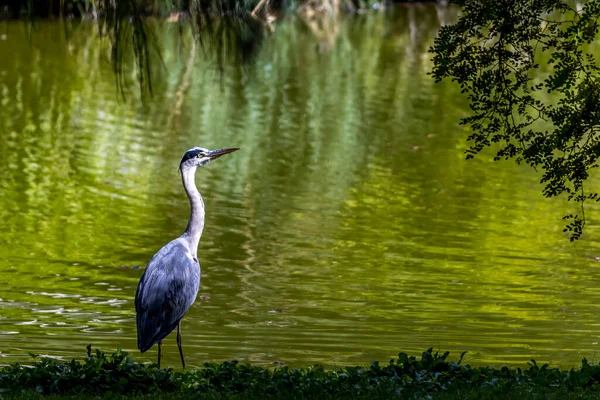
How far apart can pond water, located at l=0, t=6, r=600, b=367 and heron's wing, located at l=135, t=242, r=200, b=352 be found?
0.63 metres

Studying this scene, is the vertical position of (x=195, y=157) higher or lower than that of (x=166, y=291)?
higher

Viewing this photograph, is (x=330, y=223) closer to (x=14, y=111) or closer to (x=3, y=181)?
(x=3, y=181)

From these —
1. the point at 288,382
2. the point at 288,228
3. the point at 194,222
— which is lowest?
the point at 288,228

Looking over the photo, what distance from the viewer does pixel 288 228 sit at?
13.2 m

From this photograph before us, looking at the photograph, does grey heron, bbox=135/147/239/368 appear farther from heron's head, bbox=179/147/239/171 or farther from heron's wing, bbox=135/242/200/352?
heron's head, bbox=179/147/239/171

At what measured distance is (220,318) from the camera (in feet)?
31.9

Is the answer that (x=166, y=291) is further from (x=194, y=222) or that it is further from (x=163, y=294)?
(x=194, y=222)

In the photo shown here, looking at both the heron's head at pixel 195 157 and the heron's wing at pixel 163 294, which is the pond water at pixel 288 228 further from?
the heron's head at pixel 195 157

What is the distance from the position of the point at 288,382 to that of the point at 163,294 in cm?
150

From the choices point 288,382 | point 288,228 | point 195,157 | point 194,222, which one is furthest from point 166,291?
point 288,228

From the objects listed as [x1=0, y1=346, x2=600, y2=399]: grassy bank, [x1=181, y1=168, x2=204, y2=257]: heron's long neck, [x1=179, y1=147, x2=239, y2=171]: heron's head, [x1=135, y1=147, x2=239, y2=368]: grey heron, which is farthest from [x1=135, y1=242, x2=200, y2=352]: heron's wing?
[x1=179, y1=147, x2=239, y2=171]: heron's head

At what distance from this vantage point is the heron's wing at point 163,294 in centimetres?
771

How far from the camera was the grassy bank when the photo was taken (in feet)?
21.3

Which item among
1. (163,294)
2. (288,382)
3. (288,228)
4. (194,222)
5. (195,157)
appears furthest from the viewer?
(288,228)
